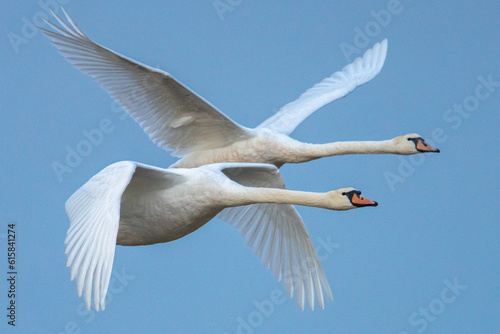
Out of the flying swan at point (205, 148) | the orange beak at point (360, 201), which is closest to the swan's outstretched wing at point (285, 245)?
the flying swan at point (205, 148)

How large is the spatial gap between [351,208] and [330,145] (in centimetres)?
352

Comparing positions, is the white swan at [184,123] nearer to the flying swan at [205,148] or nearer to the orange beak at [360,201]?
the flying swan at [205,148]

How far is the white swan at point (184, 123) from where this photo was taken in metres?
12.3

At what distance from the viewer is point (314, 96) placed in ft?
52.1

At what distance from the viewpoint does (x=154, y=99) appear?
42.2 feet

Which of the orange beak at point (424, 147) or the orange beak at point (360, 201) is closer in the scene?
the orange beak at point (360, 201)

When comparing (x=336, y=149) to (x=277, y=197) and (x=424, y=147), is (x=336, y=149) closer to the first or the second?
(x=424, y=147)

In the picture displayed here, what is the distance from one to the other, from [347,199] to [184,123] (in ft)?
12.7

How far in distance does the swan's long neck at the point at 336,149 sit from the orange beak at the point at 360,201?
3.24 metres

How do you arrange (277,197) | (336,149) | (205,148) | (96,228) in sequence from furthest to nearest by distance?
(205,148)
(336,149)
(277,197)
(96,228)

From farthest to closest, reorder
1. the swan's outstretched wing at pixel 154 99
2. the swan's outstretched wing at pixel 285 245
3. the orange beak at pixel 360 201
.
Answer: the swan's outstretched wing at pixel 285 245
the swan's outstretched wing at pixel 154 99
the orange beak at pixel 360 201

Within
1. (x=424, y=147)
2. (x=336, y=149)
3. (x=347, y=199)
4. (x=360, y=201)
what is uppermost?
(x=336, y=149)

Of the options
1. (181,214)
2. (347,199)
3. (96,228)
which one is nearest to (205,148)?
(181,214)

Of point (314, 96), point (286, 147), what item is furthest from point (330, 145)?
point (314, 96)
